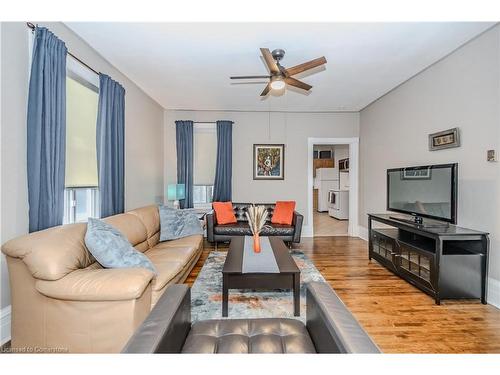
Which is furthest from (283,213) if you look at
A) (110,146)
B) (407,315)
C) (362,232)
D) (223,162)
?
(110,146)

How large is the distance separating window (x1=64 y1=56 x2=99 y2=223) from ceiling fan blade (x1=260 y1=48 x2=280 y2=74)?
2.02 m

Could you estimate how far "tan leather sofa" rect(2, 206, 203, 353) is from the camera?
5.00ft

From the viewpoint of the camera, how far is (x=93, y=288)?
1.52m

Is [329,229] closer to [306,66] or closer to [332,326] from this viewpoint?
[306,66]

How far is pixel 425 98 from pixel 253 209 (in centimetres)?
294

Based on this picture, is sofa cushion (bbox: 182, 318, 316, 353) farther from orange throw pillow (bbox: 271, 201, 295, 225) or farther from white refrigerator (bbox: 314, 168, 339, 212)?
white refrigerator (bbox: 314, 168, 339, 212)

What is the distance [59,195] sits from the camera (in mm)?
2145

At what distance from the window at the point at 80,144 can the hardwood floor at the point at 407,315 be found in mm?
1576

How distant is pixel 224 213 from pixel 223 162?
4.06ft

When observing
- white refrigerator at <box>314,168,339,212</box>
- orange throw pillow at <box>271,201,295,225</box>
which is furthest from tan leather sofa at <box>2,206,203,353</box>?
white refrigerator at <box>314,168,339,212</box>

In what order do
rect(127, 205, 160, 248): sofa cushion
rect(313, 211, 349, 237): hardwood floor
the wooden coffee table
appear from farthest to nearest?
1. rect(313, 211, 349, 237): hardwood floor
2. rect(127, 205, 160, 248): sofa cushion
3. the wooden coffee table

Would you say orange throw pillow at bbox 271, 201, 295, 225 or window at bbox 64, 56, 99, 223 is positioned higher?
window at bbox 64, 56, 99, 223
